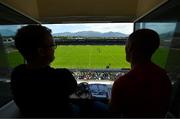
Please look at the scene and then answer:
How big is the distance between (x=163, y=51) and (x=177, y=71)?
1.81ft

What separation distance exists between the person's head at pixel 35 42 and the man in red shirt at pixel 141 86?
0.41m

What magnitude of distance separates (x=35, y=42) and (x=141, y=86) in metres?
0.59

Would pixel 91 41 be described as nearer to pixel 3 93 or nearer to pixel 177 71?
pixel 3 93

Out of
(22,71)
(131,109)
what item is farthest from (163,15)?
(22,71)

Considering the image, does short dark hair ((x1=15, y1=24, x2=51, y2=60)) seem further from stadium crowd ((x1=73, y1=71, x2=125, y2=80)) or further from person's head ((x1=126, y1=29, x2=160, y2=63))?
stadium crowd ((x1=73, y1=71, x2=125, y2=80))

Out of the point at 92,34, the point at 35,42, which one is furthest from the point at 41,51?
the point at 92,34

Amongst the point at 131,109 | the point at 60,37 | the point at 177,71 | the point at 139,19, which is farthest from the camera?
the point at 60,37

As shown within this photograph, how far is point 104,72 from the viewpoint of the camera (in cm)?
403

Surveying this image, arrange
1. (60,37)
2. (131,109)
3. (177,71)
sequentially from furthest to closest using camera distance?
(60,37) < (177,71) < (131,109)

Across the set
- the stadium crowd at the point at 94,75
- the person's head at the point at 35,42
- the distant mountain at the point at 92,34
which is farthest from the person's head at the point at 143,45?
the distant mountain at the point at 92,34

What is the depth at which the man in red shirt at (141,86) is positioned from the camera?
153 cm

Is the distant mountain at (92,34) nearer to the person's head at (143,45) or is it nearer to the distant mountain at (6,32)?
the distant mountain at (6,32)

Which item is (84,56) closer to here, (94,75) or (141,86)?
(94,75)

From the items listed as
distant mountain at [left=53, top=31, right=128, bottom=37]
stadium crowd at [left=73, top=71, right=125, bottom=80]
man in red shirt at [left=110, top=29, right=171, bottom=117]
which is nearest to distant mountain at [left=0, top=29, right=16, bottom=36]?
distant mountain at [left=53, top=31, right=128, bottom=37]
